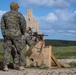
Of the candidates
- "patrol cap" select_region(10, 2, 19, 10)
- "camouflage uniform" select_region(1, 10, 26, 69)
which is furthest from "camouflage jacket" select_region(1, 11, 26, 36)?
"patrol cap" select_region(10, 2, 19, 10)

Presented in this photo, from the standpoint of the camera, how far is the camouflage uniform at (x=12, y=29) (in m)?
11.3

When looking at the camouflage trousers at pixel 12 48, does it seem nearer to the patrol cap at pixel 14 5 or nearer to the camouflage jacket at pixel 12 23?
the camouflage jacket at pixel 12 23

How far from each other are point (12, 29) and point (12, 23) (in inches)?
7.7

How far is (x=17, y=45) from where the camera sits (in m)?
11.5

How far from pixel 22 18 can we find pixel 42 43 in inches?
70.8

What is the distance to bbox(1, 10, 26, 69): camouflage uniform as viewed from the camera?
11.3m

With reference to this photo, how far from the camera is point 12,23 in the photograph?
1127cm

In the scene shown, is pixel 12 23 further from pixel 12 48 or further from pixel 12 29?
pixel 12 48

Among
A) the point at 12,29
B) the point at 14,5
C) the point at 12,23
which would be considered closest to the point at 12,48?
the point at 12,29

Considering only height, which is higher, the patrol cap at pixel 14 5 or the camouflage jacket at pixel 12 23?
the patrol cap at pixel 14 5

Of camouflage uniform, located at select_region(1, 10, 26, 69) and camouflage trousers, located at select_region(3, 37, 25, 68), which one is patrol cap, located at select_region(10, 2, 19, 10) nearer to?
camouflage uniform, located at select_region(1, 10, 26, 69)

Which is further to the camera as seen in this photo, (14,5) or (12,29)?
(14,5)

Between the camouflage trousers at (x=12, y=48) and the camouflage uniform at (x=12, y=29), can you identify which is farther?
the camouflage trousers at (x=12, y=48)

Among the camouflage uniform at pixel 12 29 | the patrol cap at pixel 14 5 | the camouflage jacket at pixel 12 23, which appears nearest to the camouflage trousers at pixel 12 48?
the camouflage uniform at pixel 12 29
